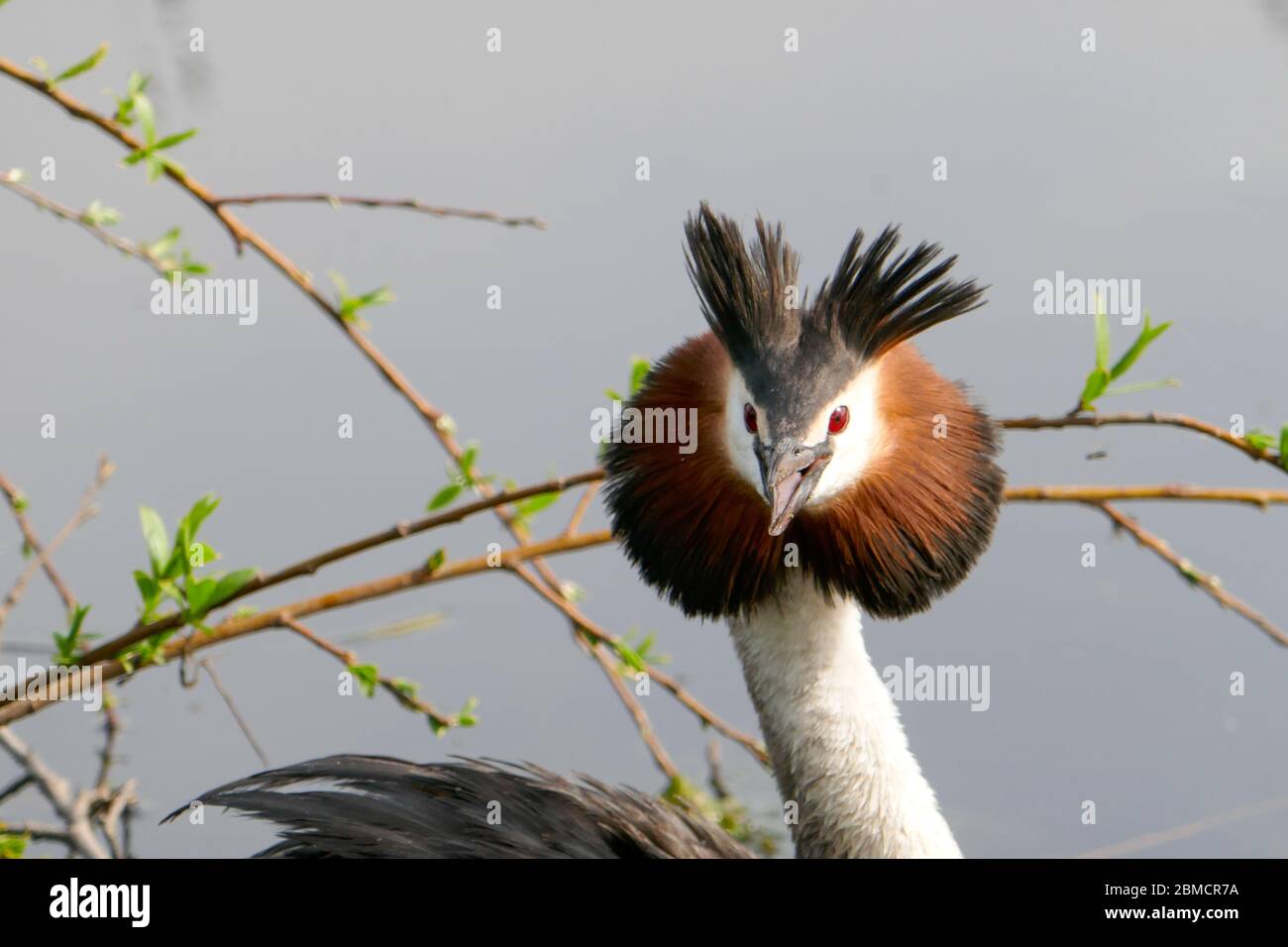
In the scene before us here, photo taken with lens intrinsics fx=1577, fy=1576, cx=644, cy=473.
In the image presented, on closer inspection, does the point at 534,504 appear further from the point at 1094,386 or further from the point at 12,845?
the point at 12,845

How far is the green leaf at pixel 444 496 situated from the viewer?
2.98m

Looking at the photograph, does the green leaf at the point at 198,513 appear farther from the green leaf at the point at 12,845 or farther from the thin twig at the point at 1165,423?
the thin twig at the point at 1165,423

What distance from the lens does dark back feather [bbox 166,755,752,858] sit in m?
2.97

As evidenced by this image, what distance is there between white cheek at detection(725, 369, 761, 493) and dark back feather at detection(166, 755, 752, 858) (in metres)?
0.72

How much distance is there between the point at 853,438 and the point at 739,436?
211 millimetres

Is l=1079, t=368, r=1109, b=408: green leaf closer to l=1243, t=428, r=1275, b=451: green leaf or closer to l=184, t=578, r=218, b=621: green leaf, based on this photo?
l=1243, t=428, r=1275, b=451: green leaf

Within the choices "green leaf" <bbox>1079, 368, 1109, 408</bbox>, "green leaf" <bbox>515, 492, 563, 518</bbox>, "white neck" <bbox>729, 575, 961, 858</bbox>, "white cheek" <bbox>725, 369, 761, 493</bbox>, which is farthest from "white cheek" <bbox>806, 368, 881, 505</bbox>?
"green leaf" <bbox>515, 492, 563, 518</bbox>

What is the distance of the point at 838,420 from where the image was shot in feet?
9.41
